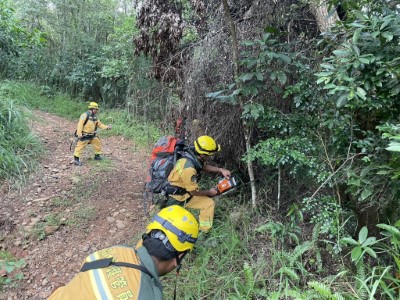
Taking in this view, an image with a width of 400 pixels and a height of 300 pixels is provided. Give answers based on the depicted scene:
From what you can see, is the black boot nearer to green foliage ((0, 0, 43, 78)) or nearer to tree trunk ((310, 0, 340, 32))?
green foliage ((0, 0, 43, 78))

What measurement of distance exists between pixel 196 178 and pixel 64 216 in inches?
91.0

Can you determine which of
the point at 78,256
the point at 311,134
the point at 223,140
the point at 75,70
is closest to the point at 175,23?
the point at 223,140

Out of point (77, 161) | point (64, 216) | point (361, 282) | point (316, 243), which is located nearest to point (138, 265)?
point (361, 282)

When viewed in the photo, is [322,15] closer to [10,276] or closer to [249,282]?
[249,282]

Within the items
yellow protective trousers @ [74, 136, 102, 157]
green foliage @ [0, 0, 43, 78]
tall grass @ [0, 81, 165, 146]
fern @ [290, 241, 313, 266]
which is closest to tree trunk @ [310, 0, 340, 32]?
fern @ [290, 241, 313, 266]

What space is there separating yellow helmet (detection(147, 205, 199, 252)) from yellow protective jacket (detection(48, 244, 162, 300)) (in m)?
0.23

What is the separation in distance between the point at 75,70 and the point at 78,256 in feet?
31.5

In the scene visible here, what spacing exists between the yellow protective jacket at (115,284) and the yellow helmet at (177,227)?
23 centimetres

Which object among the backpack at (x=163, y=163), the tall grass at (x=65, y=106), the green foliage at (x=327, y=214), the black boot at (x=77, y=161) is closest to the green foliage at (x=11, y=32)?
the tall grass at (x=65, y=106)

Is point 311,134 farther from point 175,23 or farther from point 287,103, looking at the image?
point 175,23

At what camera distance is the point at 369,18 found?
2166 mm

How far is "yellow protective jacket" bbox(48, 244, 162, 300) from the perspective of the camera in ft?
5.02

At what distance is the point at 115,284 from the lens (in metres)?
1.56

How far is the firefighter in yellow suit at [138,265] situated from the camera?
1558mm
